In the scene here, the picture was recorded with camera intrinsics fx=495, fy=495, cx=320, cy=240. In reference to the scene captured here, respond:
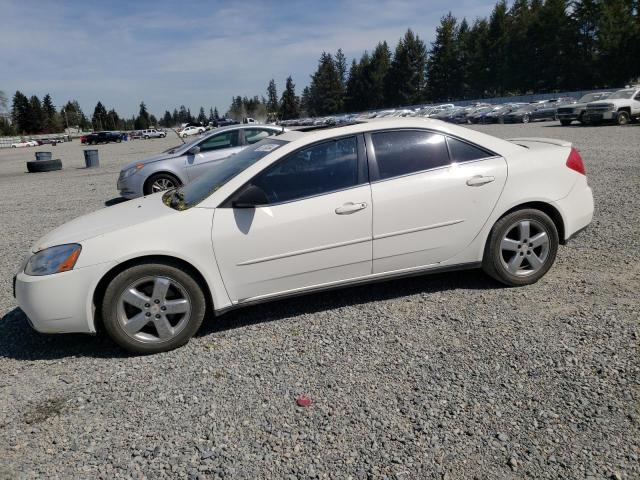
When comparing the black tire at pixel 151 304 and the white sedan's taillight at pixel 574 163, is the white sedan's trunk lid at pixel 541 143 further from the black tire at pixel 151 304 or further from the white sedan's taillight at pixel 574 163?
the black tire at pixel 151 304

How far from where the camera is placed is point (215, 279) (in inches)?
148

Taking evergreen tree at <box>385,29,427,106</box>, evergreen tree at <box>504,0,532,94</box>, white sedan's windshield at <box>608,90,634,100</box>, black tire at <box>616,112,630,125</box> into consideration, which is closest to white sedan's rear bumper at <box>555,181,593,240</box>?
black tire at <box>616,112,630,125</box>

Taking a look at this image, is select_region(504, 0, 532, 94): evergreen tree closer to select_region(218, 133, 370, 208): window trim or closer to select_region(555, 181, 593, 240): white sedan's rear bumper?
select_region(555, 181, 593, 240): white sedan's rear bumper

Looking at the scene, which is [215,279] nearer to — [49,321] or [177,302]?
[177,302]

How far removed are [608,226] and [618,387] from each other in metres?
3.86

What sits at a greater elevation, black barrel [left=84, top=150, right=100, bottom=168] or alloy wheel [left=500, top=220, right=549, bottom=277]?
black barrel [left=84, top=150, right=100, bottom=168]

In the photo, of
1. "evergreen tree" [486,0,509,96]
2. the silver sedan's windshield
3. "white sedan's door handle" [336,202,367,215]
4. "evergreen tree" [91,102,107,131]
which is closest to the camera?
"white sedan's door handle" [336,202,367,215]

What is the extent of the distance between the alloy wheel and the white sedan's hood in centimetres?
284

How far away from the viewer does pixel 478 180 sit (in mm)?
4184

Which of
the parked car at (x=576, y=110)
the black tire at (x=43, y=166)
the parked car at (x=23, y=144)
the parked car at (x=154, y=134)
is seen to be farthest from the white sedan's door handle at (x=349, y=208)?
the parked car at (x=23, y=144)

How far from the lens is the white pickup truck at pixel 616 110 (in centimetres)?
2339

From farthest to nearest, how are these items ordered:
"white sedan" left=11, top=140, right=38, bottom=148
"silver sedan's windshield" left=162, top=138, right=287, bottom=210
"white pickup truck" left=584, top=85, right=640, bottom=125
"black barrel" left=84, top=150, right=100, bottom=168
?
"white sedan" left=11, top=140, right=38, bottom=148 → "white pickup truck" left=584, top=85, right=640, bottom=125 → "black barrel" left=84, top=150, right=100, bottom=168 → "silver sedan's windshield" left=162, top=138, right=287, bottom=210

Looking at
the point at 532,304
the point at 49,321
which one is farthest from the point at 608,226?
the point at 49,321

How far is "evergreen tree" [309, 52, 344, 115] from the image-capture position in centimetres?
11406
